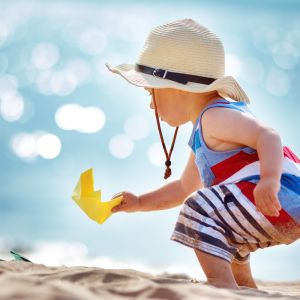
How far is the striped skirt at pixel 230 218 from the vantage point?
128 inches

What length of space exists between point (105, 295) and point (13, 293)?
1.00ft

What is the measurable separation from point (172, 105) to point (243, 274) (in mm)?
963

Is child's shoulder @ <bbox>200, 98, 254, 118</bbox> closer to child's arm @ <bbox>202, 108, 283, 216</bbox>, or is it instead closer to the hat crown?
child's arm @ <bbox>202, 108, 283, 216</bbox>

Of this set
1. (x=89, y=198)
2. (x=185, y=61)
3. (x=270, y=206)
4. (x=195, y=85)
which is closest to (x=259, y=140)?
(x=270, y=206)

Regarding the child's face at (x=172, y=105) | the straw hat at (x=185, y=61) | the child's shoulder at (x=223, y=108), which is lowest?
the child's shoulder at (x=223, y=108)

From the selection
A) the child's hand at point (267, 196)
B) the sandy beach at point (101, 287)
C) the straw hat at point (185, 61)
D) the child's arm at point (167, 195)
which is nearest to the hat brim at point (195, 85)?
the straw hat at point (185, 61)

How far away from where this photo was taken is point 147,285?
7.62ft

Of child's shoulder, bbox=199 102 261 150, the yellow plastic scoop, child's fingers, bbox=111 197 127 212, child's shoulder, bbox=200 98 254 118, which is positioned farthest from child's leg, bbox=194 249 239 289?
child's fingers, bbox=111 197 127 212

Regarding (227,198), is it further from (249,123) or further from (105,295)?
(105,295)

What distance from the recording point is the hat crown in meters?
3.71

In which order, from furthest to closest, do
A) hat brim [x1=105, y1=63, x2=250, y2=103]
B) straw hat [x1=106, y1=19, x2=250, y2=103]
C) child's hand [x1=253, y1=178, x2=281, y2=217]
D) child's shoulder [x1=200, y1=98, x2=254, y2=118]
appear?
straw hat [x1=106, y1=19, x2=250, y2=103] → hat brim [x1=105, y1=63, x2=250, y2=103] → child's shoulder [x1=200, y1=98, x2=254, y2=118] → child's hand [x1=253, y1=178, x2=281, y2=217]

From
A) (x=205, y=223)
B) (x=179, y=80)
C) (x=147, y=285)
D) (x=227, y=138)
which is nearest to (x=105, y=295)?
(x=147, y=285)

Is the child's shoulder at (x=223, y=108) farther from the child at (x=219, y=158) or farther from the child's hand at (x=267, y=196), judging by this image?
the child's hand at (x=267, y=196)

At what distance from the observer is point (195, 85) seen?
11.9ft
